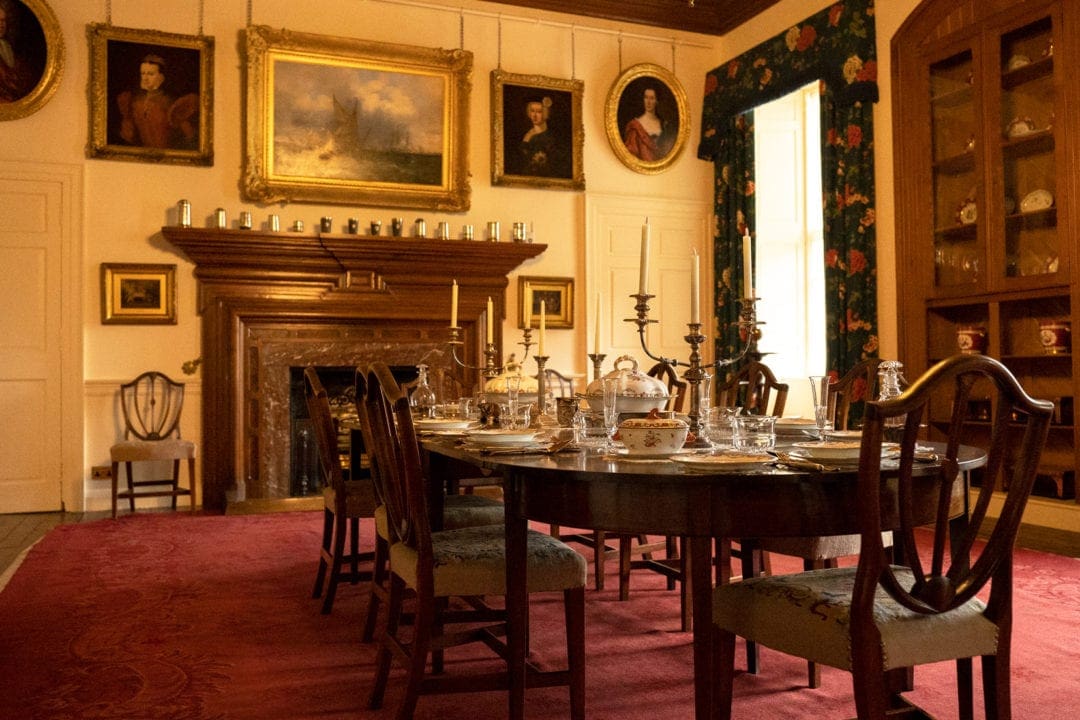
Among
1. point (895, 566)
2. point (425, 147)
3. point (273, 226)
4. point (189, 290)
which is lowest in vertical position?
point (895, 566)

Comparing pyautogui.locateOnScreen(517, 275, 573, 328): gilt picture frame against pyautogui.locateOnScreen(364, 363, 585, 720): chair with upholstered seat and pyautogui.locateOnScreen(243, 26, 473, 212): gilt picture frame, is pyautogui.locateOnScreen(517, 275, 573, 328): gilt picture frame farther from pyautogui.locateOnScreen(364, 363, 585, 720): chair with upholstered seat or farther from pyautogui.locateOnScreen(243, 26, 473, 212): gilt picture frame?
pyautogui.locateOnScreen(364, 363, 585, 720): chair with upholstered seat

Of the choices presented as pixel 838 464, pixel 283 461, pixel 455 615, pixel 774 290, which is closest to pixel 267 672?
pixel 455 615

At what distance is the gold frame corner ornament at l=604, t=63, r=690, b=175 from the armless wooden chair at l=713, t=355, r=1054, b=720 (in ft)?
18.8

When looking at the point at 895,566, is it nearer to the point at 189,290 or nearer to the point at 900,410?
the point at 900,410

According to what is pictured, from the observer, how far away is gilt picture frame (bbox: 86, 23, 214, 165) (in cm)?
602

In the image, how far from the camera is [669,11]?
743 cm

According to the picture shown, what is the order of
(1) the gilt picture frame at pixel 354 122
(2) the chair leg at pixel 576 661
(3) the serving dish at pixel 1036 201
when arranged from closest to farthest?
(2) the chair leg at pixel 576 661 → (3) the serving dish at pixel 1036 201 → (1) the gilt picture frame at pixel 354 122

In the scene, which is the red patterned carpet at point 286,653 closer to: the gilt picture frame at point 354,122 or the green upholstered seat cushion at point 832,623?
the green upholstered seat cushion at point 832,623

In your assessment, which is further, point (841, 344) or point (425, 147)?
point (425, 147)

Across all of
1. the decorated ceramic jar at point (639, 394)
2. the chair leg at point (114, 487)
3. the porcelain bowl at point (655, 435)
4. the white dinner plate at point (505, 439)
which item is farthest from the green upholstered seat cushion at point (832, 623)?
the chair leg at point (114, 487)

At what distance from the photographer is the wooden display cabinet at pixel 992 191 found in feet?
15.2

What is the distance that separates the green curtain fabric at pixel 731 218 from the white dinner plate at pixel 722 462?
5091 millimetres

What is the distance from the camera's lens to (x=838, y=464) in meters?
1.97

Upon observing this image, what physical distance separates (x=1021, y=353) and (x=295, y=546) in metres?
4.07
